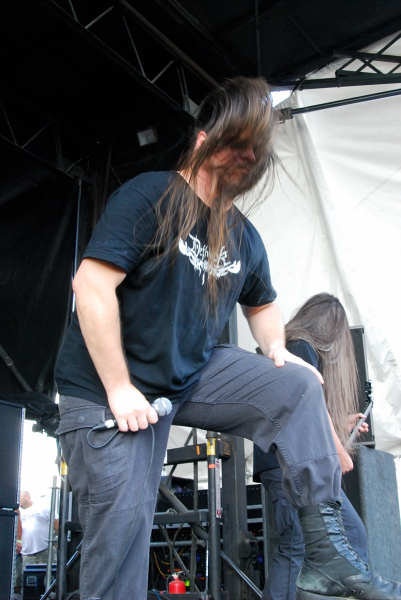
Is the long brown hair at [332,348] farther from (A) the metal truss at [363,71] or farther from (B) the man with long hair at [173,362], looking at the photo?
(A) the metal truss at [363,71]

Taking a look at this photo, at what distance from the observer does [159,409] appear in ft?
4.18

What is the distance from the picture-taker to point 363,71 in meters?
4.84

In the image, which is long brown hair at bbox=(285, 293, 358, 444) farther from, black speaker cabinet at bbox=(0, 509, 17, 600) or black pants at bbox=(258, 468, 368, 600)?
black speaker cabinet at bbox=(0, 509, 17, 600)

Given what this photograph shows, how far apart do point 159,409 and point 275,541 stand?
2.32 metres

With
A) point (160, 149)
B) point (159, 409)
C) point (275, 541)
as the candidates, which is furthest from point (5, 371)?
point (159, 409)

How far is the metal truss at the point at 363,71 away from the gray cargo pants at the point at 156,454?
12.8 ft

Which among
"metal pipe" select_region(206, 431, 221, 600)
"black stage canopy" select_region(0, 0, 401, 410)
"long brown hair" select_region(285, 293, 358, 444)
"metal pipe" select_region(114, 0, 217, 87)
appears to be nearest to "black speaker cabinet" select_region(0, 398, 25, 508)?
"metal pipe" select_region(206, 431, 221, 600)

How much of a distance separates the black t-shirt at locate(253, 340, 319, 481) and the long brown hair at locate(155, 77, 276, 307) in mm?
987

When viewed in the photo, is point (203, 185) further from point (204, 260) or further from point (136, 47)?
point (136, 47)

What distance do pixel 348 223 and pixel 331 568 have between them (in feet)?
12.3

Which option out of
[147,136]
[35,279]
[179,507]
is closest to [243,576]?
[179,507]

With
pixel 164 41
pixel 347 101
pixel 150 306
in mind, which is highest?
pixel 164 41

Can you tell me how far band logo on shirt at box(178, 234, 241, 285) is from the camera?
4.66ft

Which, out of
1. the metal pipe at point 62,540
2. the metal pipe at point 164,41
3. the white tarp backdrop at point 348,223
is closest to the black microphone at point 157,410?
the metal pipe at point 62,540
